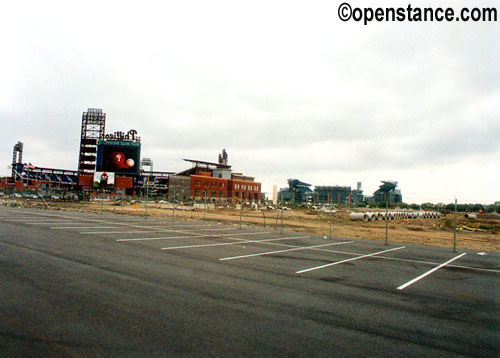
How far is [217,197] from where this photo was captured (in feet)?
388

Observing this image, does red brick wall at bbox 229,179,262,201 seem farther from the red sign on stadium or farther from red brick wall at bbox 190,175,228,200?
the red sign on stadium

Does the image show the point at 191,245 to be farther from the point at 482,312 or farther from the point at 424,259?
→ the point at 482,312

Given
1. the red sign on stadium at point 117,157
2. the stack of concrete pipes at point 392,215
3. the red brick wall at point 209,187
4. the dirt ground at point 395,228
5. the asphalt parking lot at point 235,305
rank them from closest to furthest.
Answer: the asphalt parking lot at point 235,305
the dirt ground at point 395,228
the stack of concrete pipes at point 392,215
the red sign on stadium at point 117,157
the red brick wall at point 209,187

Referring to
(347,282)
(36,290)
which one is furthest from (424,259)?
(36,290)

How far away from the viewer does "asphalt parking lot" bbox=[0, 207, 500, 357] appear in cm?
448

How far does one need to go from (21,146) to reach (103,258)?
151 meters

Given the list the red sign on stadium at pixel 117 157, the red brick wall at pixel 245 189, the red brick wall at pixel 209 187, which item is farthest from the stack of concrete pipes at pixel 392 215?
the red brick wall at pixel 245 189

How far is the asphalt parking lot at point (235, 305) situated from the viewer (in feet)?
14.7

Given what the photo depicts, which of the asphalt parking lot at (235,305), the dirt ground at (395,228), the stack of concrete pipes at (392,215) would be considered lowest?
the dirt ground at (395,228)

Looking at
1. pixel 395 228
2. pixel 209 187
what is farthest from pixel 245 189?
pixel 395 228

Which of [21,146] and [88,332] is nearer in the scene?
[88,332]

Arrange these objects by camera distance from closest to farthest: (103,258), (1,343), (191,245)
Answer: (1,343) < (103,258) < (191,245)

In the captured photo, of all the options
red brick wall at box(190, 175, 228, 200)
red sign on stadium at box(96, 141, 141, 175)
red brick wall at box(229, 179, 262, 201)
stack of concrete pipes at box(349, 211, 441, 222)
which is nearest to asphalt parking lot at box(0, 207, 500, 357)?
stack of concrete pipes at box(349, 211, 441, 222)

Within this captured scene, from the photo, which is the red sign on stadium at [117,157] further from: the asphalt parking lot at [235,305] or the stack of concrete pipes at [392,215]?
the asphalt parking lot at [235,305]
